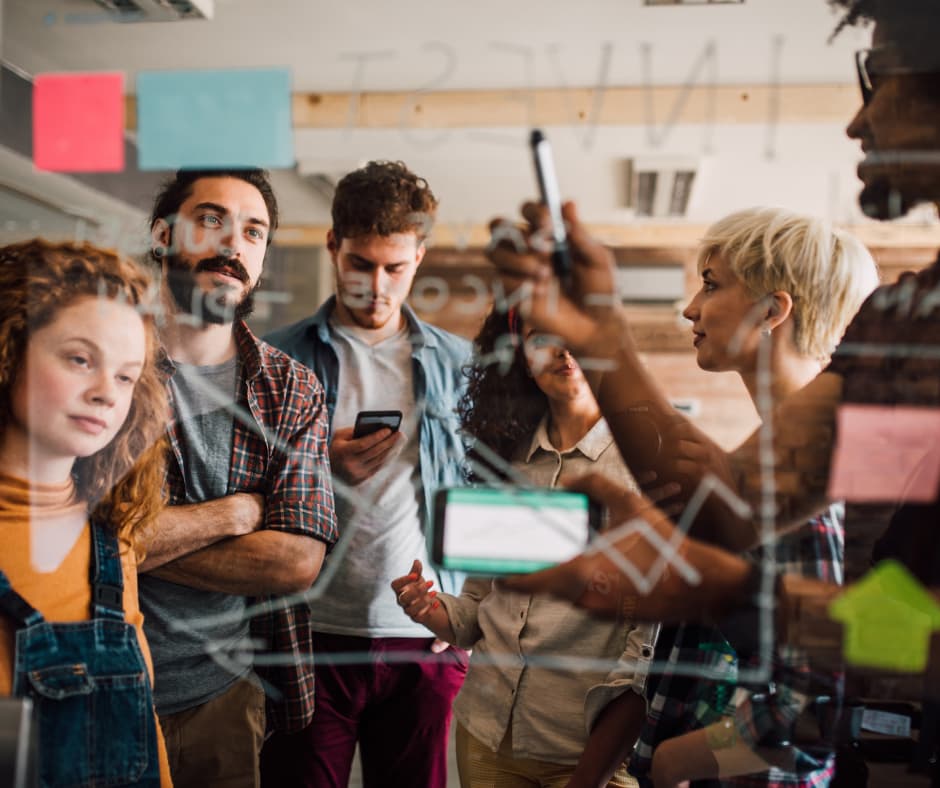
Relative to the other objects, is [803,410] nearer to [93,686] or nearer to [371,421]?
[371,421]

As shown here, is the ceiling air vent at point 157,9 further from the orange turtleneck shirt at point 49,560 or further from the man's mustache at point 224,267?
the orange turtleneck shirt at point 49,560

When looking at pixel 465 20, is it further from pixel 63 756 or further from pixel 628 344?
pixel 63 756

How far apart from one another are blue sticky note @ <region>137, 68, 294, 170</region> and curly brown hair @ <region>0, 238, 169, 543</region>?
6.4 inches

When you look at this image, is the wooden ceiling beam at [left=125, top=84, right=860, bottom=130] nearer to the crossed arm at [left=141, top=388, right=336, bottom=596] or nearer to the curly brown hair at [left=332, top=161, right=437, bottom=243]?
the curly brown hair at [left=332, top=161, right=437, bottom=243]

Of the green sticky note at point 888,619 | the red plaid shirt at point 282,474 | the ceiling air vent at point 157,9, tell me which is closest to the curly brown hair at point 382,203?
the red plaid shirt at point 282,474

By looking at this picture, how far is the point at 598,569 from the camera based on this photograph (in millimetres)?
1039

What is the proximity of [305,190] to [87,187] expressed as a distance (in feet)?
1.01

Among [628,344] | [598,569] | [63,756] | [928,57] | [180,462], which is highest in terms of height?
[928,57]

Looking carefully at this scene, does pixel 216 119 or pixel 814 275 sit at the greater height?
pixel 216 119

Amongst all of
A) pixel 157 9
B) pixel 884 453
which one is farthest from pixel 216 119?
pixel 884 453

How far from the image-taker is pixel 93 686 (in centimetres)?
105

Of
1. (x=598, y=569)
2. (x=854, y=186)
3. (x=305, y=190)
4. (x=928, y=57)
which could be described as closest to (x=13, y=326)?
(x=305, y=190)

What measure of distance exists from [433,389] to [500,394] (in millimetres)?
90

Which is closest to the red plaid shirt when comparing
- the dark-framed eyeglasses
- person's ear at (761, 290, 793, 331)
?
person's ear at (761, 290, 793, 331)
